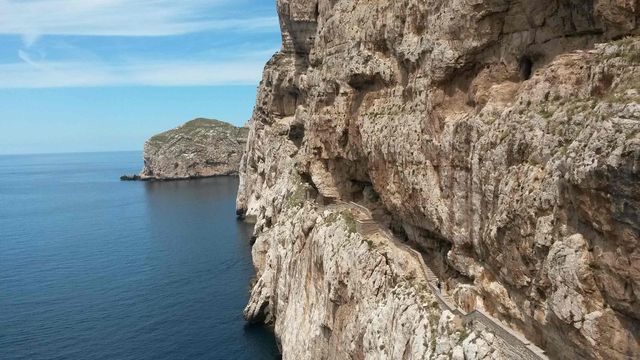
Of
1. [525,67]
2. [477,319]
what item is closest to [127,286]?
[477,319]

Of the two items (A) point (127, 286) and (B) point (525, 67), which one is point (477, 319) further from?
(A) point (127, 286)

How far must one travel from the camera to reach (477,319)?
29.4m

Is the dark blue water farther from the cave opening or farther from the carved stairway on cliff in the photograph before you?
the cave opening

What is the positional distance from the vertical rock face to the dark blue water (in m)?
13.6

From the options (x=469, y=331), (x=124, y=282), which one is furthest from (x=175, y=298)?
(x=469, y=331)

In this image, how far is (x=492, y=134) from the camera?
89.4ft

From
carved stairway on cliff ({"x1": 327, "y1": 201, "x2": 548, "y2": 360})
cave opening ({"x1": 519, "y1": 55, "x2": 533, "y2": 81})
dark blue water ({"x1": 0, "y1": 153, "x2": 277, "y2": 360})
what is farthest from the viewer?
dark blue water ({"x1": 0, "y1": 153, "x2": 277, "y2": 360})

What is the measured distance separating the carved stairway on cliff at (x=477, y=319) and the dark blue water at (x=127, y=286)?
78.7ft

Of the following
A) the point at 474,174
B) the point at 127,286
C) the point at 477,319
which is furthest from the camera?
the point at 127,286

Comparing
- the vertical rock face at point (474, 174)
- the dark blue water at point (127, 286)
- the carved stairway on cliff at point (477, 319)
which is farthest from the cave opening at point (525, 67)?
the dark blue water at point (127, 286)

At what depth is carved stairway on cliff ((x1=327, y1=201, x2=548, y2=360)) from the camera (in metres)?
25.7

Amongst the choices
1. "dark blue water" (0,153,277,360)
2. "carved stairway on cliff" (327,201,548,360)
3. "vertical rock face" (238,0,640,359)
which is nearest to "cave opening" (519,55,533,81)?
"vertical rock face" (238,0,640,359)

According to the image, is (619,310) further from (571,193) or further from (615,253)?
(571,193)

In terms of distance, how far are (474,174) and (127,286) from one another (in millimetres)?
66496
